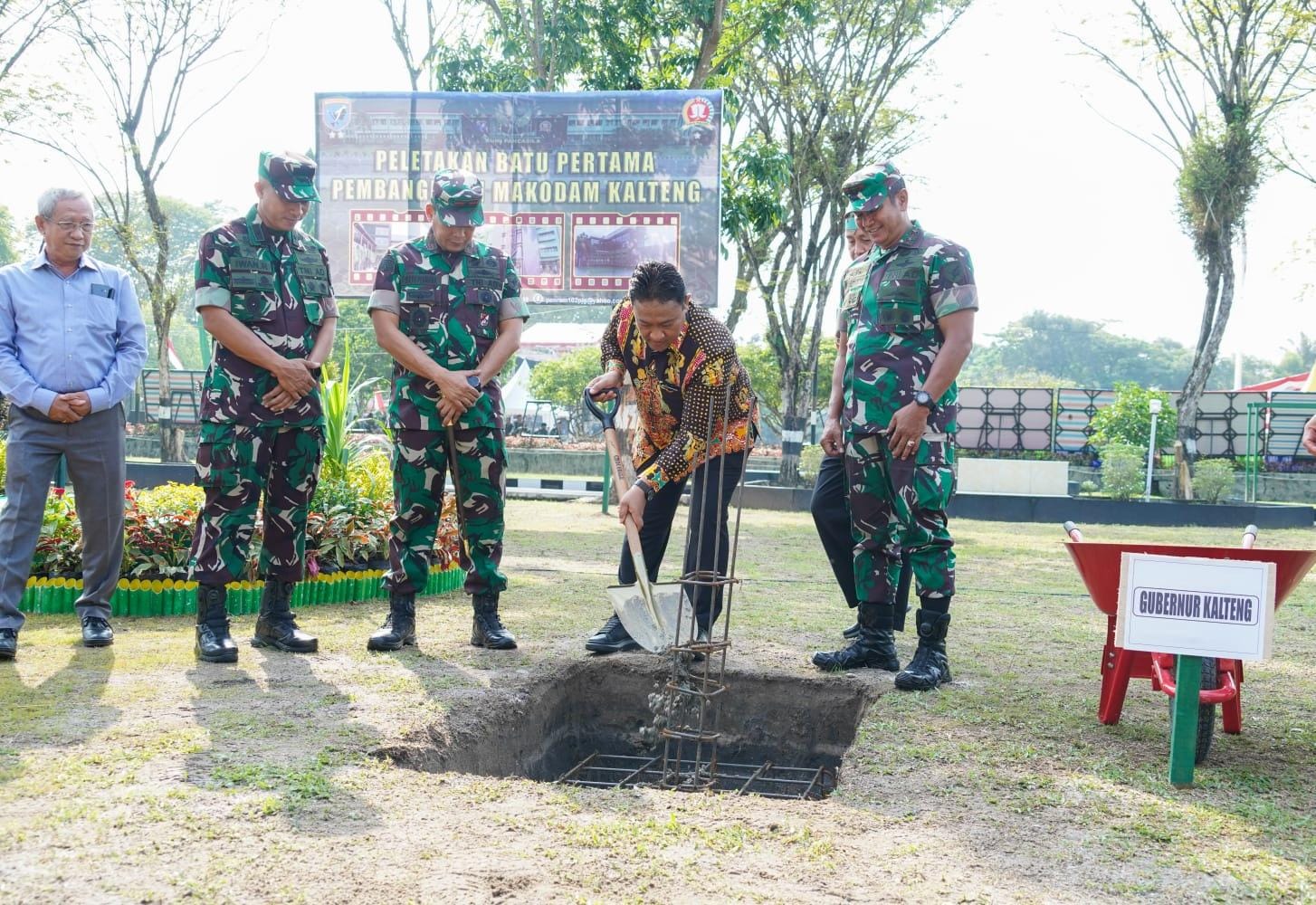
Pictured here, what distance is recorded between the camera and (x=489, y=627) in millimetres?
4855

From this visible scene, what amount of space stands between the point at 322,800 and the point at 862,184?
273 cm

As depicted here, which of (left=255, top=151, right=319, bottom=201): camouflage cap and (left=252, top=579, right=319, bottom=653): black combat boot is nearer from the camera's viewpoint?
(left=255, top=151, right=319, bottom=201): camouflage cap

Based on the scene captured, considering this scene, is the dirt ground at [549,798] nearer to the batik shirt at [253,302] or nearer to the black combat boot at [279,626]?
the black combat boot at [279,626]

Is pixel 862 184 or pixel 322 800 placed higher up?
pixel 862 184

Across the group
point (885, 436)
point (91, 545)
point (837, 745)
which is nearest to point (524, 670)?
point (837, 745)

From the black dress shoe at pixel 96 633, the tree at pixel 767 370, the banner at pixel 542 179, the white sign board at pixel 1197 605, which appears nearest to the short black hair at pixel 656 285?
the white sign board at pixel 1197 605

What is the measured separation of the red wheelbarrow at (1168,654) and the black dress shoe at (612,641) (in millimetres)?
1811

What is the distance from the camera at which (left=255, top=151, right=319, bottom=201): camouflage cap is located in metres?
4.44

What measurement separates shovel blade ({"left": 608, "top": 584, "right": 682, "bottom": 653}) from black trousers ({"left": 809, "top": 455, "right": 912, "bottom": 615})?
103cm

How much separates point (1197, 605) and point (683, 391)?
1.93 metres

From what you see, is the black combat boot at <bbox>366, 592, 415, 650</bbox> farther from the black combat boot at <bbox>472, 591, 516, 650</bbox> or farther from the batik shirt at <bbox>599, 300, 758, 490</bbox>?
the batik shirt at <bbox>599, 300, 758, 490</bbox>

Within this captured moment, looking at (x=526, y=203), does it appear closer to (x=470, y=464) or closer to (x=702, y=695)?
(x=470, y=464)

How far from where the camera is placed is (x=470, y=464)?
4.70 meters

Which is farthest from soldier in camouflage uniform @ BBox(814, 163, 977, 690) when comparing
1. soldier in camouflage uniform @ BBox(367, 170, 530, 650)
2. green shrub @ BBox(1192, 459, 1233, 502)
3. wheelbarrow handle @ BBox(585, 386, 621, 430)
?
green shrub @ BBox(1192, 459, 1233, 502)
